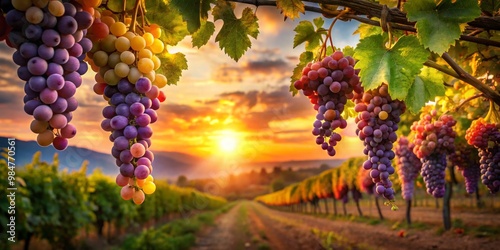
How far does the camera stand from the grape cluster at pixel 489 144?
93.2 inches

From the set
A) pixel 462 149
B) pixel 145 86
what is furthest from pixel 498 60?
pixel 145 86

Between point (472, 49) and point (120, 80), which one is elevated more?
point (472, 49)

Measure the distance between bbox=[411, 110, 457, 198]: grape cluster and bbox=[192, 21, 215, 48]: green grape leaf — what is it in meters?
1.80

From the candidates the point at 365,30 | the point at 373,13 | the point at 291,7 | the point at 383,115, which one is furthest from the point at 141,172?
the point at 365,30

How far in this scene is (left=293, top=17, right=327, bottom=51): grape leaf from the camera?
182 cm

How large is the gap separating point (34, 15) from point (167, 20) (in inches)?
23.5

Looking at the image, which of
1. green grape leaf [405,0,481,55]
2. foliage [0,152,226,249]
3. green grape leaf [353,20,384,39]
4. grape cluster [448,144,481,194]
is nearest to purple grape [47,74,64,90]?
green grape leaf [405,0,481,55]

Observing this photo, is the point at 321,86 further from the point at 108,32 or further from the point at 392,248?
the point at 392,248

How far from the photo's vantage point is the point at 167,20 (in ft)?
4.54

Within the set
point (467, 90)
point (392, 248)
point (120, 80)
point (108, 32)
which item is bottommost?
point (392, 248)

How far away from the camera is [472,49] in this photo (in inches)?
103

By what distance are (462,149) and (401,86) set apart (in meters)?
2.72

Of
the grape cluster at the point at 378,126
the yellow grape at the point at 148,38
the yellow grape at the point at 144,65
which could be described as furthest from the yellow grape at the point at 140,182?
the grape cluster at the point at 378,126

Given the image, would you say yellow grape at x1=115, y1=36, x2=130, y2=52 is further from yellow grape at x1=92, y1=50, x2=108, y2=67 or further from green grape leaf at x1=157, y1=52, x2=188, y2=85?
green grape leaf at x1=157, y1=52, x2=188, y2=85
